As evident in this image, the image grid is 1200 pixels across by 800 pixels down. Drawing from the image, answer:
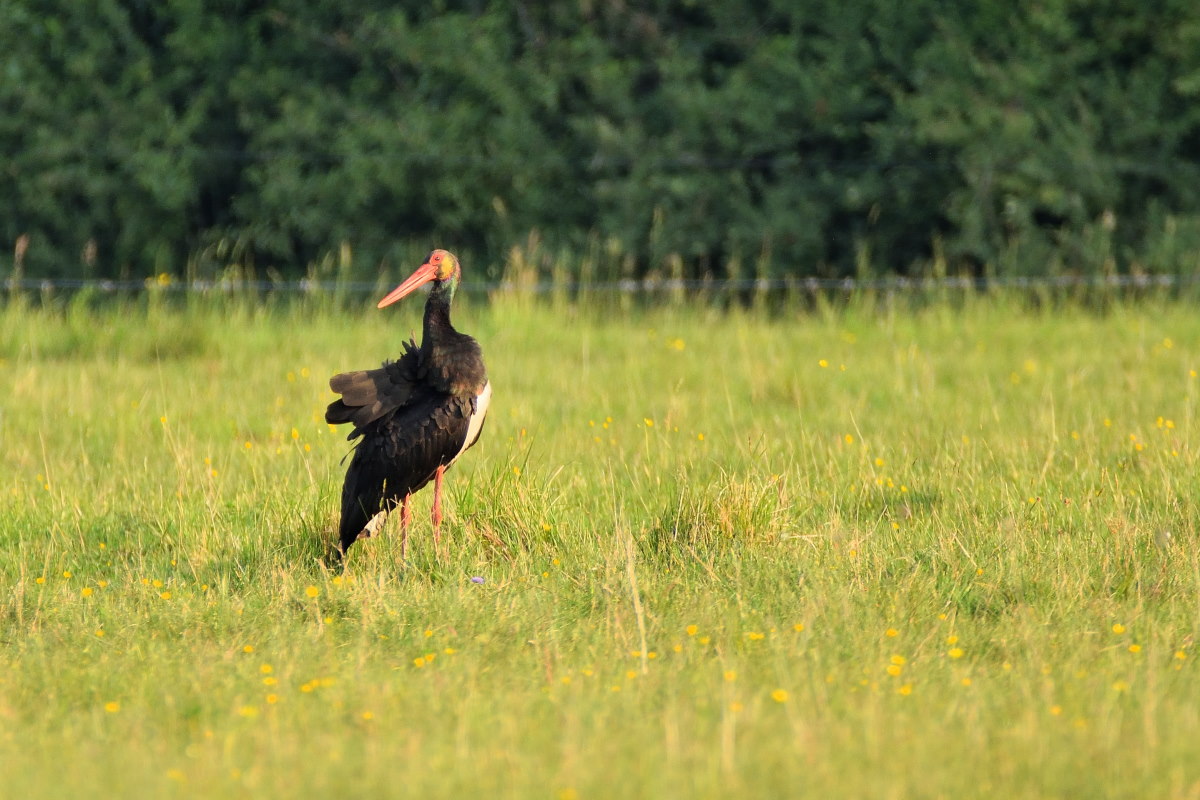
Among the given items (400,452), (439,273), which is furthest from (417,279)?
(400,452)

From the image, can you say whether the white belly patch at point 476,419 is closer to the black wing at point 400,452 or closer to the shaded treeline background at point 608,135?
the black wing at point 400,452

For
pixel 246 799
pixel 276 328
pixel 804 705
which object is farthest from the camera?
pixel 276 328

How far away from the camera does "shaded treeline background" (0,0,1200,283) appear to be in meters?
13.8

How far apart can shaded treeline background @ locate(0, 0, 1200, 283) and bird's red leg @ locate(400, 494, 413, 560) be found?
7407 mm

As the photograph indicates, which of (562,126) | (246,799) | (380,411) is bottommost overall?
(246,799)

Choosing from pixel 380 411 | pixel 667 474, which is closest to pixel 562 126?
pixel 667 474

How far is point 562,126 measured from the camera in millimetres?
15461

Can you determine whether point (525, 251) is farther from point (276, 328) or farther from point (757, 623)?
point (757, 623)

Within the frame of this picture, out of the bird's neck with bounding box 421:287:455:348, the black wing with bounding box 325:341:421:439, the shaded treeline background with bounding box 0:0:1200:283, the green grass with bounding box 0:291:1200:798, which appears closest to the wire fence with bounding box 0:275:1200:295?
the shaded treeline background with bounding box 0:0:1200:283

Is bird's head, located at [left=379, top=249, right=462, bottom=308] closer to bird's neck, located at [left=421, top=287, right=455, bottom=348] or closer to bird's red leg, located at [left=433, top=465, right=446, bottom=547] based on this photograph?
bird's neck, located at [left=421, top=287, right=455, bottom=348]

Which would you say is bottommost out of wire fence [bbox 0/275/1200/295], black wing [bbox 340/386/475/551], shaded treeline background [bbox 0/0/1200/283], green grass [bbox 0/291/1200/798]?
green grass [bbox 0/291/1200/798]

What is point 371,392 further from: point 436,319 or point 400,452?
point 436,319

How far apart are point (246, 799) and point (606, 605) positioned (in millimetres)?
1869

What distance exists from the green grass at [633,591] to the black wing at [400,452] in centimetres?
19
